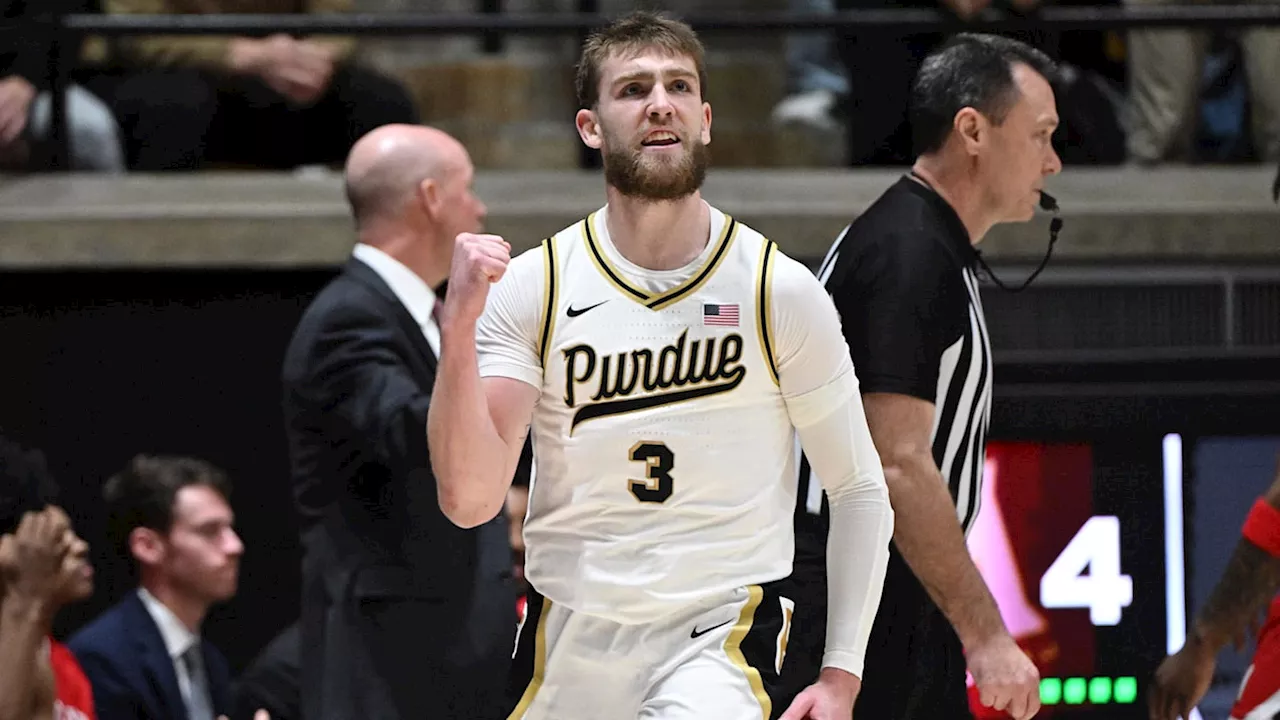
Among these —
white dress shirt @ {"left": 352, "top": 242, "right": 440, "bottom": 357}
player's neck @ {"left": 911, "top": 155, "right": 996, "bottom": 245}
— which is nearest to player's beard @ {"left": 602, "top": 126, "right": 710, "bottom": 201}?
player's neck @ {"left": 911, "top": 155, "right": 996, "bottom": 245}

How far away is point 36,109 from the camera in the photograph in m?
6.56

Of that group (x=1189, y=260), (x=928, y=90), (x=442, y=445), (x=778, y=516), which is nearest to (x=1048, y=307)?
(x=1189, y=260)

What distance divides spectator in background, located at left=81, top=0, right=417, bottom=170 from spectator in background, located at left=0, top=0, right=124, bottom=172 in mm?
83

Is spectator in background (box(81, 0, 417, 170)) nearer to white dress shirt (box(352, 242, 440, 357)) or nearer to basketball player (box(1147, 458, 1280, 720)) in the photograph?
white dress shirt (box(352, 242, 440, 357))

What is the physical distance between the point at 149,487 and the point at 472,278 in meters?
3.11

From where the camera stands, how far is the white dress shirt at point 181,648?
563 centimetres

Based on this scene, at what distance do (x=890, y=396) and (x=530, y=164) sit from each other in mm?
3446

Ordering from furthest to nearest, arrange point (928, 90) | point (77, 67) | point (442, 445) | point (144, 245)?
point (77, 67), point (144, 245), point (928, 90), point (442, 445)

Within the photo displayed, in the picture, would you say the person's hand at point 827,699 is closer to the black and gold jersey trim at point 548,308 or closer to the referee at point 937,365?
the referee at point 937,365

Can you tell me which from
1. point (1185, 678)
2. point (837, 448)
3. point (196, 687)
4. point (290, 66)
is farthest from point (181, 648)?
point (837, 448)

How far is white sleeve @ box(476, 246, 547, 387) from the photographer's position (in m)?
3.27

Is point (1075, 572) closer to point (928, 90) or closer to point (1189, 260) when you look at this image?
point (1189, 260)

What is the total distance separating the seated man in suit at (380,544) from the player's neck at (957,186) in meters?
1.22

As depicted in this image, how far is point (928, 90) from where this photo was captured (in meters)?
4.18
